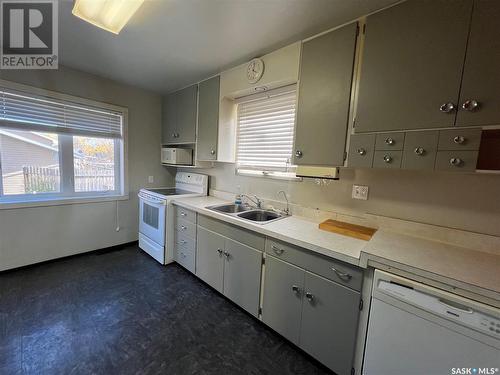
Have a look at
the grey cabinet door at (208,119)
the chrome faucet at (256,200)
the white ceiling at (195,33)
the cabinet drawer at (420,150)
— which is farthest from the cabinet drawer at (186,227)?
the cabinet drawer at (420,150)

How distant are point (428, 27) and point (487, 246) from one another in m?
1.32

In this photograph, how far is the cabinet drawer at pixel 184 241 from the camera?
2.36m

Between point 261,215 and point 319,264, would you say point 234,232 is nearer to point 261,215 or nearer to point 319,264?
point 261,215

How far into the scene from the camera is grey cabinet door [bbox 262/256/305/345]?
4.83 feet

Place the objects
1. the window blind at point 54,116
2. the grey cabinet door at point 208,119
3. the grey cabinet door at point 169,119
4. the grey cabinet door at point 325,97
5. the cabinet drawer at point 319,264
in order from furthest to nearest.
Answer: the grey cabinet door at point 169,119 → the grey cabinet door at point 208,119 → the window blind at point 54,116 → the grey cabinet door at point 325,97 → the cabinet drawer at point 319,264

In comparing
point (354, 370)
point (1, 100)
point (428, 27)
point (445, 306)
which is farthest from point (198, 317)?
point (1, 100)

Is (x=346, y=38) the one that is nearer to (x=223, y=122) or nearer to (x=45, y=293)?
(x=223, y=122)

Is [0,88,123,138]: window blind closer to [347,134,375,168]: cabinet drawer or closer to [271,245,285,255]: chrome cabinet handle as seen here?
[271,245,285,255]: chrome cabinet handle

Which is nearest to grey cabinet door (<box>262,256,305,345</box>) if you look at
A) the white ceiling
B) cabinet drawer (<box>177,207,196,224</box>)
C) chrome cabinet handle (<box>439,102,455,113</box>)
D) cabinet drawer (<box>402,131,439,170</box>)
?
cabinet drawer (<box>402,131,439,170</box>)

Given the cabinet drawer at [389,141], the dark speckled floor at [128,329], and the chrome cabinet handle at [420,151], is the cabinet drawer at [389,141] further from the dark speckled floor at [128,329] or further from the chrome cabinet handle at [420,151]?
the dark speckled floor at [128,329]

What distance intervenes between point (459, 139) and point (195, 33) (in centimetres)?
195

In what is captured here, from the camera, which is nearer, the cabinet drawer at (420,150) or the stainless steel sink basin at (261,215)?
the cabinet drawer at (420,150)

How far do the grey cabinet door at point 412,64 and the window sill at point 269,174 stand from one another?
32.5 inches

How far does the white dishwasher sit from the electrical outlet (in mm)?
740
